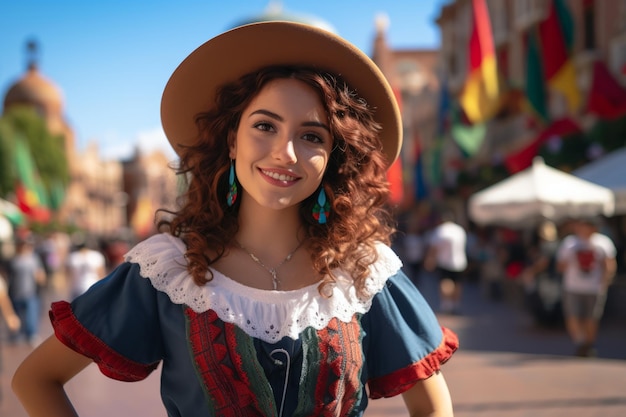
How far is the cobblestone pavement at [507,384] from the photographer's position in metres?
6.08

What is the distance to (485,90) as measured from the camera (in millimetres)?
17922

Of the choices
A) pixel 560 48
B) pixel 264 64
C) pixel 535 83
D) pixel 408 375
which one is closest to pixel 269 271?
pixel 408 375

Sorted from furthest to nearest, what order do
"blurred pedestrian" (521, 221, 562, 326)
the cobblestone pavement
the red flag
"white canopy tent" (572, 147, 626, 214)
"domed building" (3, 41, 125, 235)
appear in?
"domed building" (3, 41, 125, 235) < the red flag < "white canopy tent" (572, 147, 626, 214) < "blurred pedestrian" (521, 221, 562, 326) < the cobblestone pavement

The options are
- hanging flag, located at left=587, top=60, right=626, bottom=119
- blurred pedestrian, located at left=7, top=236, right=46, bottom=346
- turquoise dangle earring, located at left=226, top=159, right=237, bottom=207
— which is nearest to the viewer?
turquoise dangle earring, located at left=226, top=159, right=237, bottom=207

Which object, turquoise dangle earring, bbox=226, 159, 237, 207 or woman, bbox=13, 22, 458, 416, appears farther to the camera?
turquoise dangle earring, bbox=226, 159, 237, 207

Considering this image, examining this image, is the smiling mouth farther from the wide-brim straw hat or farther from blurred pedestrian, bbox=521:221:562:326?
blurred pedestrian, bbox=521:221:562:326

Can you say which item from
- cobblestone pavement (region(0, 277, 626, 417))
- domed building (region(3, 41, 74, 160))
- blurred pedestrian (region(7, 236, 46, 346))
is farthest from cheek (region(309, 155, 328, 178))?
domed building (region(3, 41, 74, 160))

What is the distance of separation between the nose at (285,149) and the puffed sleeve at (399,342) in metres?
0.43

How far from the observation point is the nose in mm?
1895

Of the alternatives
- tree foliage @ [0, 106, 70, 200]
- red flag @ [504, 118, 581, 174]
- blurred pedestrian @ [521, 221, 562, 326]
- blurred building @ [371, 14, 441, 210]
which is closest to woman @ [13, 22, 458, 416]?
blurred pedestrian @ [521, 221, 562, 326]

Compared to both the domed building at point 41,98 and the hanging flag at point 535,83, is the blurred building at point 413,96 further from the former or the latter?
the domed building at point 41,98

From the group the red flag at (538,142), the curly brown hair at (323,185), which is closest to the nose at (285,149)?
the curly brown hair at (323,185)

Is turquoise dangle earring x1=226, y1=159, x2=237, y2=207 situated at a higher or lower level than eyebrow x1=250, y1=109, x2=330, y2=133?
lower

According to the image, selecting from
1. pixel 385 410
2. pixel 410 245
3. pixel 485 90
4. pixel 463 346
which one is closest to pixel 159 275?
pixel 385 410
